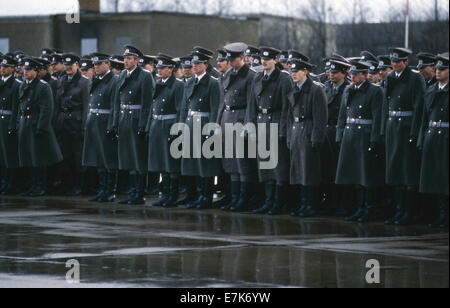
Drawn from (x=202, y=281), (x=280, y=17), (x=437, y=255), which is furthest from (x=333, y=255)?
(x=280, y=17)

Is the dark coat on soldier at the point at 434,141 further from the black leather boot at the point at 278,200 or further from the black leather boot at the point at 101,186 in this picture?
the black leather boot at the point at 101,186

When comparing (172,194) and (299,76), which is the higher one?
(299,76)

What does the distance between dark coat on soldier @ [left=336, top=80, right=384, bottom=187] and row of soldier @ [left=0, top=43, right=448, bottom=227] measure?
1 centimetres

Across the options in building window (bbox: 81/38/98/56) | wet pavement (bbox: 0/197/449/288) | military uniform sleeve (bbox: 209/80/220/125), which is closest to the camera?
wet pavement (bbox: 0/197/449/288)

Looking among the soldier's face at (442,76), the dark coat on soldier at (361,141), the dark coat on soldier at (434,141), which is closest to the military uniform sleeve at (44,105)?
the dark coat on soldier at (361,141)

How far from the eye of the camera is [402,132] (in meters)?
12.8

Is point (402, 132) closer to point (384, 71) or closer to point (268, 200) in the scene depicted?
point (384, 71)

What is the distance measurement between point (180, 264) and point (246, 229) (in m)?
2.82

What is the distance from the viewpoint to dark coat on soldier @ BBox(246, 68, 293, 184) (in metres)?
13.9

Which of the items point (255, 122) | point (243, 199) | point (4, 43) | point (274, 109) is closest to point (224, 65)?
point (255, 122)

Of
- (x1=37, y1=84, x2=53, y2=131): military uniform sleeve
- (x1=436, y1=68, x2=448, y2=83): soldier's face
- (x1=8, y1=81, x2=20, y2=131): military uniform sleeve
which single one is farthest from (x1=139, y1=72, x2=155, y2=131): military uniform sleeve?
(x1=436, y1=68, x2=448, y2=83): soldier's face

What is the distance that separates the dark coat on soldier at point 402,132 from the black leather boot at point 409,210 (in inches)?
6.6

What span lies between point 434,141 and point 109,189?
5.65m

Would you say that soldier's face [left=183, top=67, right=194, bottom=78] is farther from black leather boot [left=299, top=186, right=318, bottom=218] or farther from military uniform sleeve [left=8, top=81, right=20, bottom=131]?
military uniform sleeve [left=8, top=81, right=20, bottom=131]
